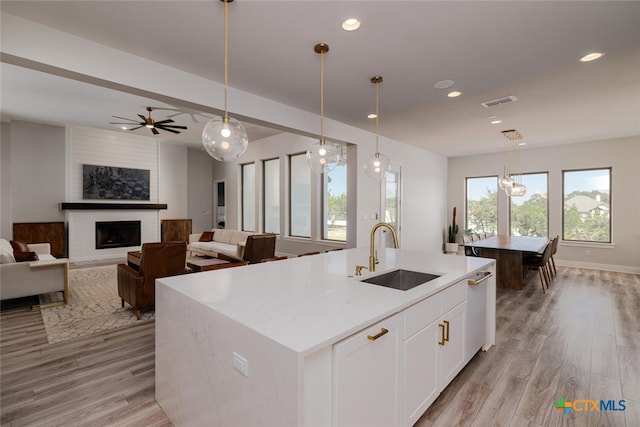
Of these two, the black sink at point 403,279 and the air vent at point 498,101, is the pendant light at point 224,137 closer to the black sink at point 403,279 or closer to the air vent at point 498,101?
the black sink at point 403,279

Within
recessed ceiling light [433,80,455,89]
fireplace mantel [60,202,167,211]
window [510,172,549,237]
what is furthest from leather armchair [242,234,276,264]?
window [510,172,549,237]

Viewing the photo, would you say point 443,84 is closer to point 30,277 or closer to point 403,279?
point 403,279

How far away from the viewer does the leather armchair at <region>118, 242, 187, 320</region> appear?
3.45m

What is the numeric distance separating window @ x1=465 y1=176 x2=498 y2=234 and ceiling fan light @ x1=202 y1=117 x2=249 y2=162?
7.36 m

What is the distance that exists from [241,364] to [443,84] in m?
3.59

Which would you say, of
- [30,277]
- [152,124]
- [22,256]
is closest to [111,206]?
[152,124]

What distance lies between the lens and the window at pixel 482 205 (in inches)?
313

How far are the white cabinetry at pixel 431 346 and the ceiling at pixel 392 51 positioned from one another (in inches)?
81.4

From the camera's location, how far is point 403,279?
95.7 inches

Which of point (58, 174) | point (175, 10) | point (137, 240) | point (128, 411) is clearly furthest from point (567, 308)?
point (58, 174)

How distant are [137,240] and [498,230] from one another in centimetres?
969

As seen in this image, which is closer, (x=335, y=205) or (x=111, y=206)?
(x=335, y=205)

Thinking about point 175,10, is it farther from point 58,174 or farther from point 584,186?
point 584,186

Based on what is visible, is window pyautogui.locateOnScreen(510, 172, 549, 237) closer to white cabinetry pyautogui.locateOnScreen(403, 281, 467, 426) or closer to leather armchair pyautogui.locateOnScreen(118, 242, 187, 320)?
white cabinetry pyautogui.locateOnScreen(403, 281, 467, 426)
